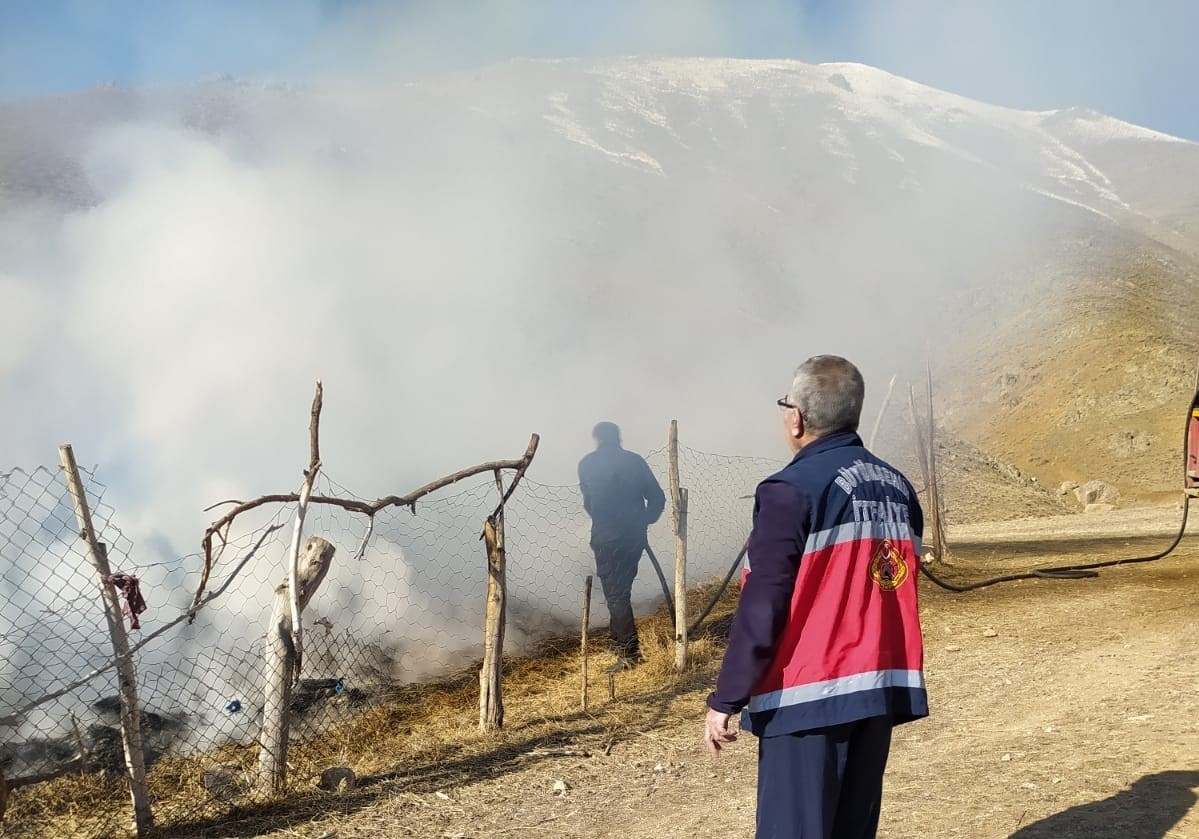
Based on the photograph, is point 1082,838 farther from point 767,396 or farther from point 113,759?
point 767,396

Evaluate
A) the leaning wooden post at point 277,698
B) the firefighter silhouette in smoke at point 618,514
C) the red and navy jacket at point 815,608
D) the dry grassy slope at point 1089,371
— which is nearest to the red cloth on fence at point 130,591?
the leaning wooden post at point 277,698

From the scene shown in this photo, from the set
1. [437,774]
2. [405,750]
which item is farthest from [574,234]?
[437,774]

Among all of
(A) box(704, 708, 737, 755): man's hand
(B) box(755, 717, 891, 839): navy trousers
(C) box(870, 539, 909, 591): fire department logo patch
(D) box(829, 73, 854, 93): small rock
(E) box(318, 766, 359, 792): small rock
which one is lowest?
(E) box(318, 766, 359, 792): small rock

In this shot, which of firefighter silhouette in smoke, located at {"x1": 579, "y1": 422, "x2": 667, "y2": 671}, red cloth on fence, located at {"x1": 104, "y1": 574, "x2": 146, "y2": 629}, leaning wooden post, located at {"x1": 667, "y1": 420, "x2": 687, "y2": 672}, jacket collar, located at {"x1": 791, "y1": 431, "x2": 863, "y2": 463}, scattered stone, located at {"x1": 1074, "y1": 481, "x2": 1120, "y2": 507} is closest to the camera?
jacket collar, located at {"x1": 791, "y1": 431, "x2": 863, "y2": 463}

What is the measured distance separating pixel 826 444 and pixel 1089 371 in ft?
103

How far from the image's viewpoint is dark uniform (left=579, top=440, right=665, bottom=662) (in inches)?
279

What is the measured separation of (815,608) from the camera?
7.86ft

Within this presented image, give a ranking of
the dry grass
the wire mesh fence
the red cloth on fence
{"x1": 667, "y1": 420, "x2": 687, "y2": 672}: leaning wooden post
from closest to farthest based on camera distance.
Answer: the red cloth on fence, the dry grass, the wire mesh fence, {"x1": 667, "y1": 420, "x2": 687, "y2": 672}: leaning wooden post

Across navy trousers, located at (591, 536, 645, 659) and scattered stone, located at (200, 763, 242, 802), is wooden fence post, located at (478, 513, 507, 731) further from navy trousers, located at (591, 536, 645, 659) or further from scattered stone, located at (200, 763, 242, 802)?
navy trousers, located at (591, 536, 645, 659)

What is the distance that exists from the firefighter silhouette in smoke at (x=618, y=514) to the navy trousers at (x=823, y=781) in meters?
4.56

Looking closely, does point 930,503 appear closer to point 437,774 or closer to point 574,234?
point 437,774

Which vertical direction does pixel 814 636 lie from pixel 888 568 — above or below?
below

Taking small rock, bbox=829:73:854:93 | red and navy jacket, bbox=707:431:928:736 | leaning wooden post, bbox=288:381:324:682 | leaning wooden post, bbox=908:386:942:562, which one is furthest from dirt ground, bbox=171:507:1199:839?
small rock, bbox=829:73:854:93

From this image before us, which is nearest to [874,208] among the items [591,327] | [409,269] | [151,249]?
[591,327]
